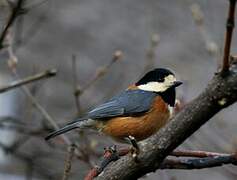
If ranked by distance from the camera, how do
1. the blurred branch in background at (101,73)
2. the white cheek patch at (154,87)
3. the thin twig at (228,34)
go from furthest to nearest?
the white cheek patch at (154,87) → the blurred branch in background at (101,73) → the thin twig at (228,34)

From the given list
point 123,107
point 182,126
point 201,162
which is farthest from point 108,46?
point 182,126

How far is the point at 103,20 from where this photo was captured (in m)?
6.81

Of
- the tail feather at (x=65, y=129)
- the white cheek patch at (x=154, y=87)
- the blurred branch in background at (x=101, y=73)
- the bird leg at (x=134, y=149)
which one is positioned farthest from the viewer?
the white cheek patch at (x=154, y=87)

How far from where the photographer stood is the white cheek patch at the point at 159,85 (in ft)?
9.56

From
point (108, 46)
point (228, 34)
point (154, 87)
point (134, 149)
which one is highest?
point (228, 34)

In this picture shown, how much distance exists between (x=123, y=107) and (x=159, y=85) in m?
0.23

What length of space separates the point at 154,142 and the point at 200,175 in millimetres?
4268

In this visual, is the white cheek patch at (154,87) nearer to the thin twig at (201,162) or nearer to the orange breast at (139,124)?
the orange breast at (139,124)

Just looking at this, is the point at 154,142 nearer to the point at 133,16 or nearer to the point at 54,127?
the point at 54,127

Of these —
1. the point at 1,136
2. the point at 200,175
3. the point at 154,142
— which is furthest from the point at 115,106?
the point at 200,175

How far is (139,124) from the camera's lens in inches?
110

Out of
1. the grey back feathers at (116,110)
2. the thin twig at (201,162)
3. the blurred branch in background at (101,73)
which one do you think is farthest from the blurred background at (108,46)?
the thin twig at (201,162)

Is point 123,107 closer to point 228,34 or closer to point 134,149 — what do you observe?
point 134,149

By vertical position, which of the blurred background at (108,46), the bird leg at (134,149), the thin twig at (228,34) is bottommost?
the blurred background at (108,46)
